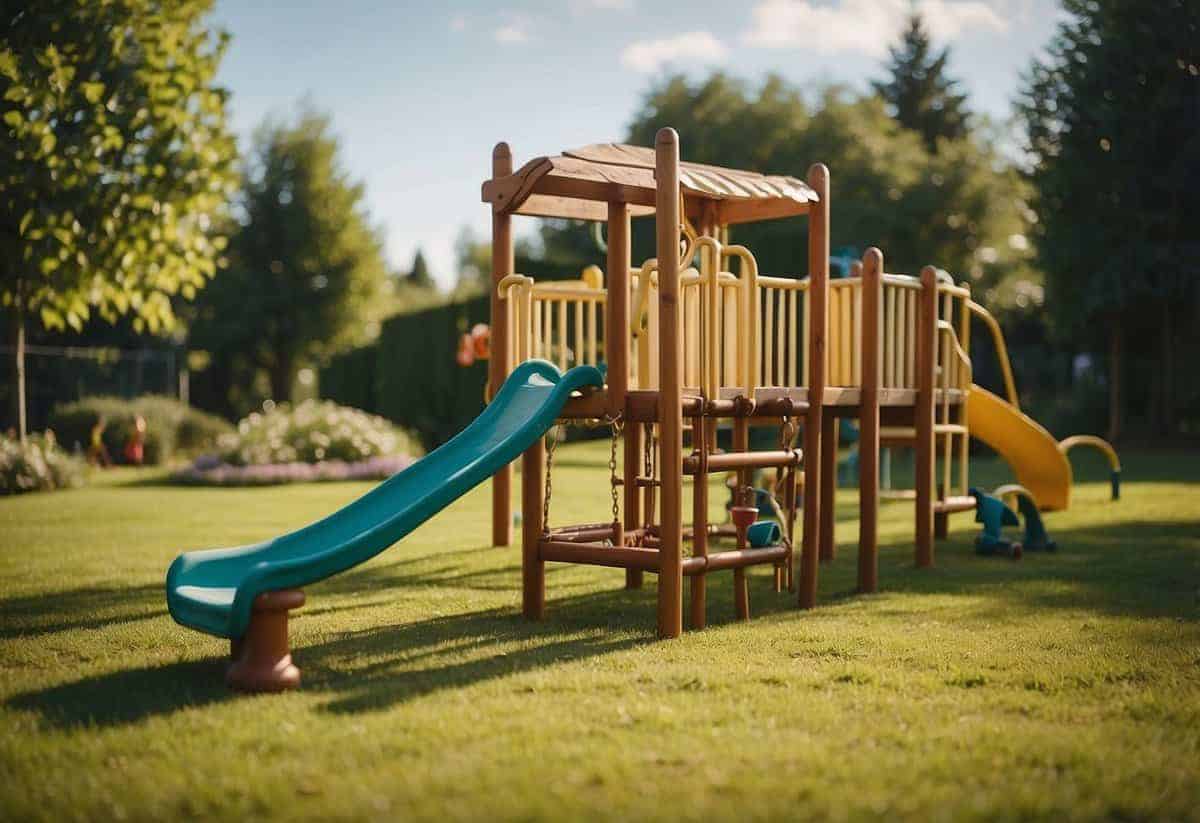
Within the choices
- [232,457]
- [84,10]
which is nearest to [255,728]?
[84,10]

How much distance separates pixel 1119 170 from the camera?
77.7 ft

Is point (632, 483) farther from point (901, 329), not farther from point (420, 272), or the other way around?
point (420, 272)

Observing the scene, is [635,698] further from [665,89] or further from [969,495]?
[665,89]

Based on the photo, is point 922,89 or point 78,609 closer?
point 78,609

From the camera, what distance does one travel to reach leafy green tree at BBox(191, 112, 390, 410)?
3469 centimetres

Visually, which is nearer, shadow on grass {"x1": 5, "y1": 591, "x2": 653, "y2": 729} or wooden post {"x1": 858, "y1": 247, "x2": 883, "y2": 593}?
shadow on grass {"x1": 5, "y1": 591, "x2": 653, "y2": 729}

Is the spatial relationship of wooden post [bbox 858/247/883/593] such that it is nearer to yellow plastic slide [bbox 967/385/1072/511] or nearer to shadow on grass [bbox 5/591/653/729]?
shadow on grass [bbox 5/591/653/729]

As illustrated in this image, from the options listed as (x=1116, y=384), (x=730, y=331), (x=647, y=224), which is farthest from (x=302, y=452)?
(x=647, y=224)

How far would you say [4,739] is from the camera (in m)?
4.36

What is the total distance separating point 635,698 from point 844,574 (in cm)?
470

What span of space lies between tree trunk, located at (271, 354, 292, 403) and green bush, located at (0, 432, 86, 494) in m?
18.7

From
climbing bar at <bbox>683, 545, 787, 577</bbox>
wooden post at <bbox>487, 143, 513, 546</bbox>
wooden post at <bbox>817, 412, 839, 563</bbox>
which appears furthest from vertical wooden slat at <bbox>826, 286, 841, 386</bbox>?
wooden post at <bbox>487, 143, 513, 546</bbox>

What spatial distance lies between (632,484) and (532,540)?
1162 mm

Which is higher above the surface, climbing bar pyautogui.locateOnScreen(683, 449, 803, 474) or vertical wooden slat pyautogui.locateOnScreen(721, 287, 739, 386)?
vertical wooden slat pyautogui.locateOnScreen(721, 287, 739, 386)
